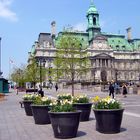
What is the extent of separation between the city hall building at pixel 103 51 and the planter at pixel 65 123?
398ft

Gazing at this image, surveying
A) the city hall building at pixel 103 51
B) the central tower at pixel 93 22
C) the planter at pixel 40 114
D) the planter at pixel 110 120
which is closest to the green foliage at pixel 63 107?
the planter at pixel 110 120

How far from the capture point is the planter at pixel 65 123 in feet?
35.6

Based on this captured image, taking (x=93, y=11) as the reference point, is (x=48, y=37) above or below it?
below

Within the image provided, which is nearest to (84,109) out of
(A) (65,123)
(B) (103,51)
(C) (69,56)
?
(A) (65,123)

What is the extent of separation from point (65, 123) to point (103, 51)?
13393cm

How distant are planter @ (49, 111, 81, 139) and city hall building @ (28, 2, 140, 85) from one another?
121 metres

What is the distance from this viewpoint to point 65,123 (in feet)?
35.6

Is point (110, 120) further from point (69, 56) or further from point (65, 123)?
point (69, 56)

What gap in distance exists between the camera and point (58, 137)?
11.1 meters

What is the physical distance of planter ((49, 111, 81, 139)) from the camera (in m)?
10.9

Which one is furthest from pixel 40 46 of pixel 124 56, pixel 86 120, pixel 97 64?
pixel 86 120

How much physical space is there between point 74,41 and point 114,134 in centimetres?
3393

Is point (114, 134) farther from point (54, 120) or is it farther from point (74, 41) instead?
point (74, 41)

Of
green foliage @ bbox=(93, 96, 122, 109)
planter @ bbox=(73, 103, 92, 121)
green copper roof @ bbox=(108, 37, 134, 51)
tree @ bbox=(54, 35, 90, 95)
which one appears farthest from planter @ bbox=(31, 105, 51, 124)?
green copper roof @ bbox=(108, 37, 134, 51)
